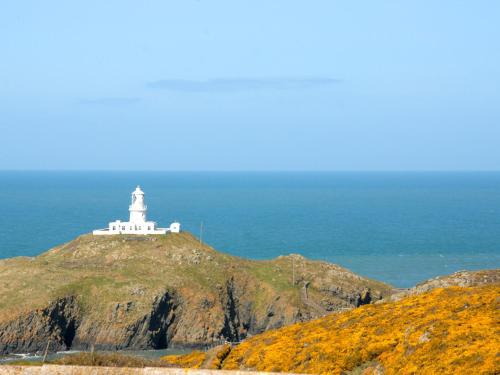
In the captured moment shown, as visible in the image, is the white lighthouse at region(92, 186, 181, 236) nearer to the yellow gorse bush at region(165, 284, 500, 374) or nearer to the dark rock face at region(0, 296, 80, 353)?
the dark rock face at region(0, 296, 80, 353)

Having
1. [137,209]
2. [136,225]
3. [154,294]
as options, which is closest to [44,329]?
[154,294]

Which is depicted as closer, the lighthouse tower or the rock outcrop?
the rock outcrop

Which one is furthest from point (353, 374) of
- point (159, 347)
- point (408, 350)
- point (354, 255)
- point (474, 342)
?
point (354, 255)

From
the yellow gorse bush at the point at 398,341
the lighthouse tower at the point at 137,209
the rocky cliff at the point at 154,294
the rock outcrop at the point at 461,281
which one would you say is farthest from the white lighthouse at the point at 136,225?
the yellow gorse bush at the point at 398,341

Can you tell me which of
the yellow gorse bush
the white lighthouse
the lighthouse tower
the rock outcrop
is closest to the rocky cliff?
the white lighthouse

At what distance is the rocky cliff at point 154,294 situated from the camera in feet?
337

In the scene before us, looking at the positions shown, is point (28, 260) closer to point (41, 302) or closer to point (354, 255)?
point (41, 302)

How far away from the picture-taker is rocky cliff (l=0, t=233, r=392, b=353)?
102812 mm

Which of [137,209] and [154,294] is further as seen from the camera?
[137,209]

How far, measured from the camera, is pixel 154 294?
10794 centimetres

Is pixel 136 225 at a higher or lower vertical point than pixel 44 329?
higher

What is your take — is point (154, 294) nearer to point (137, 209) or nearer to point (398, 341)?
point (137, 209)

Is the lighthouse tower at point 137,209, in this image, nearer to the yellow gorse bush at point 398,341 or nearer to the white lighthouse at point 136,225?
the white lighthouse at point 136,225

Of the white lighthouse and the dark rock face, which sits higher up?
the white lighthouse
